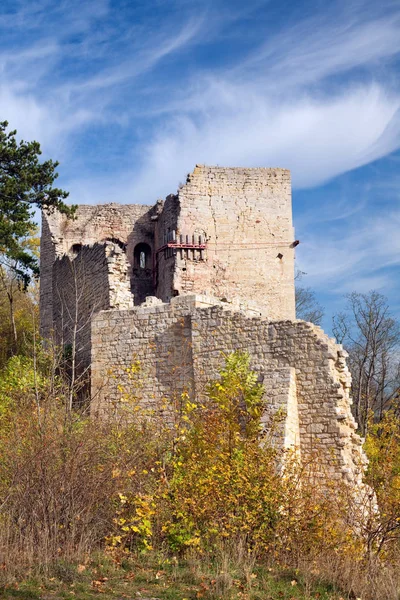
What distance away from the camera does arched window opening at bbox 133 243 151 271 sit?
82.4ft

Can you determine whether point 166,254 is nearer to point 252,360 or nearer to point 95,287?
point 95,287

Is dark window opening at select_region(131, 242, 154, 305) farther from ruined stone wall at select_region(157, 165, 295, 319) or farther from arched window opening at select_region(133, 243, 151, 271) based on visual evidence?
ruined stone wall at select_region(157, 165, 295, 319)

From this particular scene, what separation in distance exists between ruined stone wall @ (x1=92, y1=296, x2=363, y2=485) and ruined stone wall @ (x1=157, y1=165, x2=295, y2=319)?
25.9ft

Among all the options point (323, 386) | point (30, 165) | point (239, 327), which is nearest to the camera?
point (323, 386)

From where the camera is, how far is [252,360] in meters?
13.1

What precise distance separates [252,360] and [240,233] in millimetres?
10582

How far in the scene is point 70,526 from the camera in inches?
356

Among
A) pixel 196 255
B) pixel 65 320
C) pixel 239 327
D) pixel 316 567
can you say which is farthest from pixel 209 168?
pixel 316 567

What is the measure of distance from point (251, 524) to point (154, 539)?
1.25 m

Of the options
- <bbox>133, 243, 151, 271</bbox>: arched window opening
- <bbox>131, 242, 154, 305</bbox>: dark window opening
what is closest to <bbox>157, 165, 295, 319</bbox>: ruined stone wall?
<bbox>131, 242, 154, 305</bbox>: dark window opening

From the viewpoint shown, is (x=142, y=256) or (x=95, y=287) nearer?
(x=95, y=287)

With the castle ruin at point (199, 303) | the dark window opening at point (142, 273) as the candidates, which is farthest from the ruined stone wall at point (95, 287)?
the dark window opening at point (142, 273)

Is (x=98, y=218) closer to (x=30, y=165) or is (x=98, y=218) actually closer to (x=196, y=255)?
(x=196, y=255)

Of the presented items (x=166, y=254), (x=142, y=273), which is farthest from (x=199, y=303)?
(x=142, y=273)
